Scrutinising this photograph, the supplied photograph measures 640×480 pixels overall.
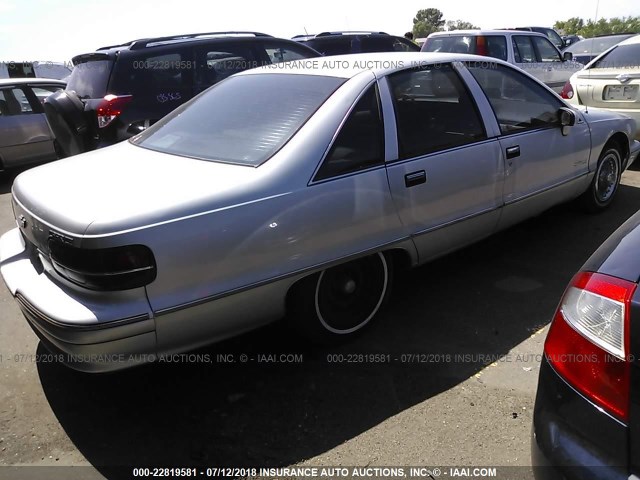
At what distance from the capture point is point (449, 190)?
3322 millimetres


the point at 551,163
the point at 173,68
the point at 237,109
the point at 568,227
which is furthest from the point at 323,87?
the point at 173,68

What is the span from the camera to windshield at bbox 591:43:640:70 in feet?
22.0

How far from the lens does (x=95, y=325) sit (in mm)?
2242

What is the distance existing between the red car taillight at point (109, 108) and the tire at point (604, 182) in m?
4.58

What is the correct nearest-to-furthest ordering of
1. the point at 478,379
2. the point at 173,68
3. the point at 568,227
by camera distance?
the point at 478,379
the point at 568,227
the point at 173,68

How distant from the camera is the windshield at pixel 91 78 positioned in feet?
19.5

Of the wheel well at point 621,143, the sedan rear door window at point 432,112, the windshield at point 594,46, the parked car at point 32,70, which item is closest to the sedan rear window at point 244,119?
the sedan rear door window at point 432,112

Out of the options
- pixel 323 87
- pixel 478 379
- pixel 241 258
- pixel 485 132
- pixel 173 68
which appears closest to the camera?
pixel 241 258

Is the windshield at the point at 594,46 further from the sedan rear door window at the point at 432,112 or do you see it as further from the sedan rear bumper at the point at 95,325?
the sedan rear bumper at the point at 95,325

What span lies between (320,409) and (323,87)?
1.73 metres

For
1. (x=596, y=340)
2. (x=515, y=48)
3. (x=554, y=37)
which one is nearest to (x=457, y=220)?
(x=596, y=340)

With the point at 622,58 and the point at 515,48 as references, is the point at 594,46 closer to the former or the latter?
the point at 515,48

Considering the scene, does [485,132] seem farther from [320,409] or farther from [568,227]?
[320,409]

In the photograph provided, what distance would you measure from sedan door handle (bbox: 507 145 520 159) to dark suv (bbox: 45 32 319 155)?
3.73 meters
